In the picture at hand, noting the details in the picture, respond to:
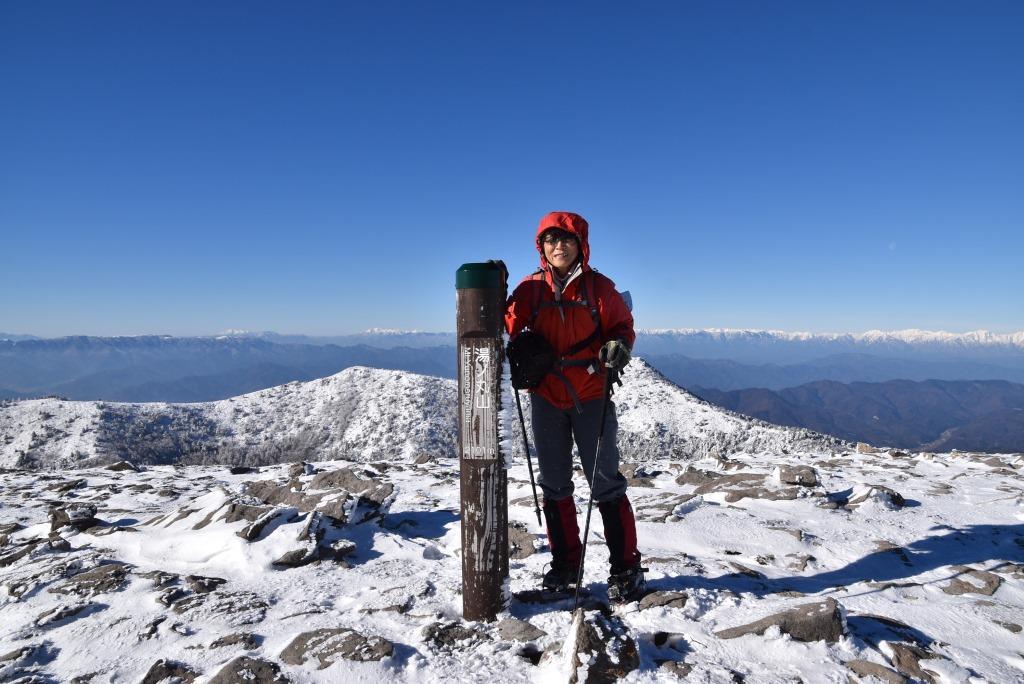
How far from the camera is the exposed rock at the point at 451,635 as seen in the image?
378 cm

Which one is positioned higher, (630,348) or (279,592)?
(630,348)

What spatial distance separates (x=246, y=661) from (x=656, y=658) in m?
3.19

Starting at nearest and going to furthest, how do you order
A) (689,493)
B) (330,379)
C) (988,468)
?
(689,493), (988,468), (330,379)

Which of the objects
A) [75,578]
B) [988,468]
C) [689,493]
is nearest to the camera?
[75,578]

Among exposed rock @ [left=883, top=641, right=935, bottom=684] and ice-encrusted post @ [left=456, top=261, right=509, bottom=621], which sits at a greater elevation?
ice-encrusted post @ [left=456, top=261, right=509, bottom=621]

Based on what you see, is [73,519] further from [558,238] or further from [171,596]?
[558,238]

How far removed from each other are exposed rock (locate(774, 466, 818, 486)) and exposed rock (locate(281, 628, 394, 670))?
945 centimetres

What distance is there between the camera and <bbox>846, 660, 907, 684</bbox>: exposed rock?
312 centimetres

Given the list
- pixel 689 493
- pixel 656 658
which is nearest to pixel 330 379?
pixel 689 493

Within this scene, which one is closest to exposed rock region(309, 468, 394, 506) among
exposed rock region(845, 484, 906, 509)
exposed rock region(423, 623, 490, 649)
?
exposed rock region(423, 623, 490, 649)

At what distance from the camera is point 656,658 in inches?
134

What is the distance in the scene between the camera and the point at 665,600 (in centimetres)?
431

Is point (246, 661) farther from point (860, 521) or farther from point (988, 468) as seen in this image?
point (988, 468)

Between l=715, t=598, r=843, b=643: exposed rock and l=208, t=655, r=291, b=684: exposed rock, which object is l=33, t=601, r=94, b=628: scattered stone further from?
l=715, t=598, r=843, b=643: exposed rock
